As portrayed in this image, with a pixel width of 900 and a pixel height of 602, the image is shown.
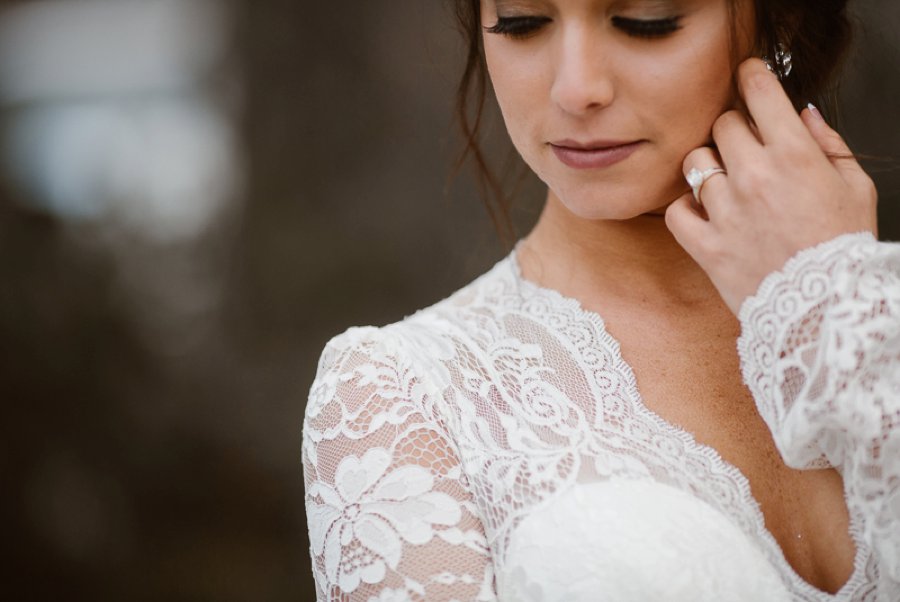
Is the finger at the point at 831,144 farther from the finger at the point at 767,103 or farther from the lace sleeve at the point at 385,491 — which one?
the lace sleeve at the point at 385,491

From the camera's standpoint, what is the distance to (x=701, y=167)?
152cm

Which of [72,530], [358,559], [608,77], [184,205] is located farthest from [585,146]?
[72,530]

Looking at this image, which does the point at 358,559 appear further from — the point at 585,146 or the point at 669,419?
the point at 585,146

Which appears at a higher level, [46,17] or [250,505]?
[46,17]

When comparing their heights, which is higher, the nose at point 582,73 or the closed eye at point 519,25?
the closed eye at point 519,25

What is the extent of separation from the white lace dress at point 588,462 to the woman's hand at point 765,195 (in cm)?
3

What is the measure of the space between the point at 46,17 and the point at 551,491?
159 inches

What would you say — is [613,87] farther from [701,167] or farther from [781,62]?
[781,62]

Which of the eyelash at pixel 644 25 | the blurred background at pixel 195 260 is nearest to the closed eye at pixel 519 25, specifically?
the eyelash at pixel 644 25

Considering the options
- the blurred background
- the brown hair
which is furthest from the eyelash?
the blurred background

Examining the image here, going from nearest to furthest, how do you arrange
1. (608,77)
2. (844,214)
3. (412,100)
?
(844,214)
(608,77)
(412,100)

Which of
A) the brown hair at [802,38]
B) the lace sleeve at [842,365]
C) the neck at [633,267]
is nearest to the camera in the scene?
the lace sleeve at [842,365]

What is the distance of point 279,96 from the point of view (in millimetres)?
4535

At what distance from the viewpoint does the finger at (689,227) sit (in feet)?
4.77
